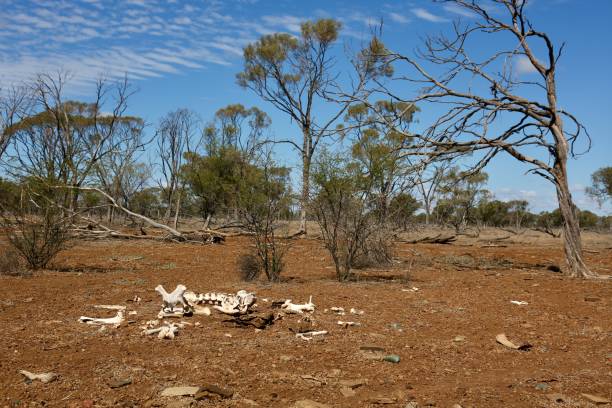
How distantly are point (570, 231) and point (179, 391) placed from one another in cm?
929

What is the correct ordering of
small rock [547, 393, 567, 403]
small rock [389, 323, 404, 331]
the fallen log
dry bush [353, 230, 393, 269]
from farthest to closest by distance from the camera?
the fallen log < dry bush [353, 230, 393, 269] < small rock [389, 323, 404, 331] < small rock [547, 393, 567, 403]

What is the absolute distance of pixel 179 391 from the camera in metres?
3.96

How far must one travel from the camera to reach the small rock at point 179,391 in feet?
12.9

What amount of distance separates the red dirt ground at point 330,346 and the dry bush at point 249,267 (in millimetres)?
240

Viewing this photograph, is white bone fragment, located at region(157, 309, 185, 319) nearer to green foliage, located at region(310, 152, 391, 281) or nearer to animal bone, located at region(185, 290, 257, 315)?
animal bone, located at region(185, 290, 257, 315)

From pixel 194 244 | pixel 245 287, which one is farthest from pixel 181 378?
pixel 194 244

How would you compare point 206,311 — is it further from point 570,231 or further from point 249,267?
point 570,231

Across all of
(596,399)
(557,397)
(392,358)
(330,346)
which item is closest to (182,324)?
(330,346)

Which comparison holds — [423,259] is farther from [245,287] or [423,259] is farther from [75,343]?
[75,343]

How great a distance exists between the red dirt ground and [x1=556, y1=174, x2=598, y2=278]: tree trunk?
A: 82 centimetres

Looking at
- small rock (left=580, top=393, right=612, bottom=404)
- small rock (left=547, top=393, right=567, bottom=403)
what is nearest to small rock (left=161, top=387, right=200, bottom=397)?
small rock (left=547, top=393, right=567, bottom=403)

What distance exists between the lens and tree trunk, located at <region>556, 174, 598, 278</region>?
34.4 ft

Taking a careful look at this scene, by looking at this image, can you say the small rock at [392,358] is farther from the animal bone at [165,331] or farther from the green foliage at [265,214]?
the green foliage at [265,214]

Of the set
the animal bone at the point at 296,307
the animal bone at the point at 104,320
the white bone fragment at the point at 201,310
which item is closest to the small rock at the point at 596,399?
the animal bone at the point at 296,307
